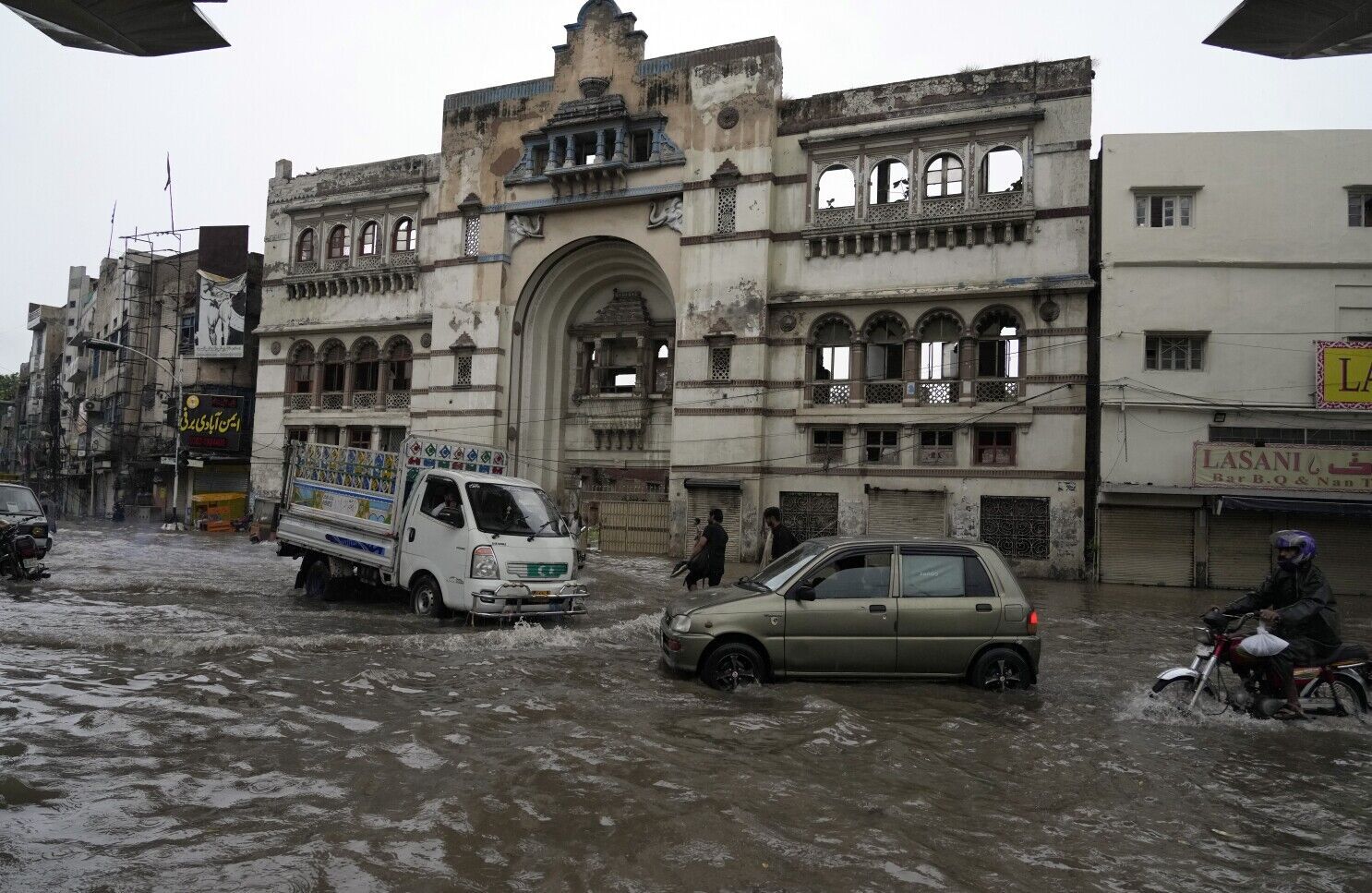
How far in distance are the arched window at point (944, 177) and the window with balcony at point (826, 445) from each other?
7.12 m

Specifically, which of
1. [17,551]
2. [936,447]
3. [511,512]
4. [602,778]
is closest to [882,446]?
[936,447]

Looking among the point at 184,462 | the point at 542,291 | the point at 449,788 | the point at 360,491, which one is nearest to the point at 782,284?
the point at 542,291

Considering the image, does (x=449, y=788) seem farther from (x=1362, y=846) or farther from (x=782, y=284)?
(x=782, y=284)

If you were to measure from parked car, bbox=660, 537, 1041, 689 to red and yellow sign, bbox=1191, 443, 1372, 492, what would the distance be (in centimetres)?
1554

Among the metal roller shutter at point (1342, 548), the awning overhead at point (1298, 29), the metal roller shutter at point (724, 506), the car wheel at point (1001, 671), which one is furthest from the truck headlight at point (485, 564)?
the metal roller shutter at point (1342, 548)

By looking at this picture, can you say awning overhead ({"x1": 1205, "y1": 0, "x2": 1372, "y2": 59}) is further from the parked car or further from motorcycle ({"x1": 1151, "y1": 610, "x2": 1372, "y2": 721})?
the parked car

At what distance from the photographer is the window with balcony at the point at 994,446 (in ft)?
76.9

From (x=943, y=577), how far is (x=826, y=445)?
56.3ft

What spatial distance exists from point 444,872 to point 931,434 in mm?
21912

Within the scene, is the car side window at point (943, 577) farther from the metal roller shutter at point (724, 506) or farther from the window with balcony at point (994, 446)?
the metal roller shutter at point (724, 506)

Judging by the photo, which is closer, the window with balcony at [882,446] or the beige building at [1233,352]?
the beige building at [1233,352]

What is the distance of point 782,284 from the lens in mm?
25922

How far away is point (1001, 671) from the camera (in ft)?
26.6

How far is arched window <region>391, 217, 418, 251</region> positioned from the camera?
32125 mm
